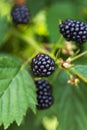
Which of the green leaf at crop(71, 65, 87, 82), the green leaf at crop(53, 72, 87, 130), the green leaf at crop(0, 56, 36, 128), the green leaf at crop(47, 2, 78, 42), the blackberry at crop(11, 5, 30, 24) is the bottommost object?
the green leaf at crop(53, 72, 87, 130)

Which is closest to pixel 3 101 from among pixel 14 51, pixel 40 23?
pixel 14 51

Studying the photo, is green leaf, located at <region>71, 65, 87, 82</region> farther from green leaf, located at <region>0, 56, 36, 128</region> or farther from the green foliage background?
green leaf, located at <region>0, 56, 36, 128</region>

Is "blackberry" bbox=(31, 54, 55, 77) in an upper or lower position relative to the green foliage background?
upper

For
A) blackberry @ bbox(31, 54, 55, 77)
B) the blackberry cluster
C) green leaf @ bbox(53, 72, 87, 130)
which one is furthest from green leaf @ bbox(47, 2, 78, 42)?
blackberry @ bbox(31, 54, 55, 77)

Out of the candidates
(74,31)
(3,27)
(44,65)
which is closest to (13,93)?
(44,65)

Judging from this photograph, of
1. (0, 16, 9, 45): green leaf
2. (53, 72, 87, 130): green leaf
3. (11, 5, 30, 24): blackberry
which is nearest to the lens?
(53, 72, 87, 130): green leaf

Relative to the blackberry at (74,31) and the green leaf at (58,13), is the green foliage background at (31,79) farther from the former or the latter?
the blackberry at (74,31)

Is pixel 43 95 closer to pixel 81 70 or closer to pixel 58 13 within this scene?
pixel 81 70
